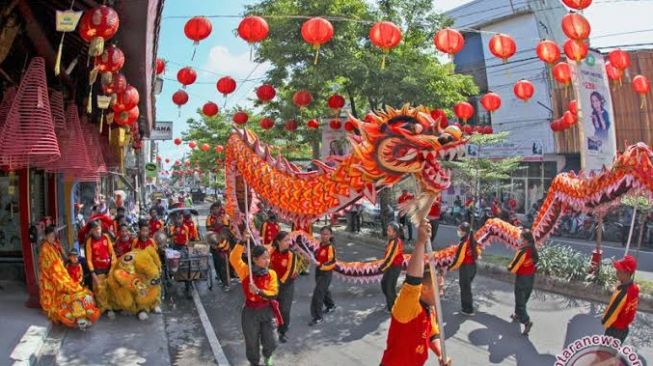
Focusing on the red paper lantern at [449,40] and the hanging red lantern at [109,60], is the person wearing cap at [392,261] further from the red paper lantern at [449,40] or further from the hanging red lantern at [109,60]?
the hanging red lantern at [109,60]

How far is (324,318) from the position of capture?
852 cm

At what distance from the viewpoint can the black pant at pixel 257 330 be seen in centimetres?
Answer: 566

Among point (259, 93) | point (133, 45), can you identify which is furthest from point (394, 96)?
point (133, 45)

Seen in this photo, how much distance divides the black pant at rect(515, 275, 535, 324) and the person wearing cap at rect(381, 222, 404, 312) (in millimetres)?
1824

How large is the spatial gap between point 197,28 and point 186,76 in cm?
229

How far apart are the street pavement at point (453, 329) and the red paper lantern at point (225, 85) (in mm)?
4116

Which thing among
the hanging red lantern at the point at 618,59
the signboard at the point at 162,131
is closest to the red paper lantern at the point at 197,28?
the hanging red lantern at the point at 618,59

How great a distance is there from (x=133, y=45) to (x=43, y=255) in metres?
3.14

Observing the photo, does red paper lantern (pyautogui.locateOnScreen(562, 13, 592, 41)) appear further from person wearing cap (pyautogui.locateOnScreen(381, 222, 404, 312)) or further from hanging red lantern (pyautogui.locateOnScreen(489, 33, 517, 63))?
person wearing cap (pyautogui.locateOnScreen(381, 222, 404, 312))

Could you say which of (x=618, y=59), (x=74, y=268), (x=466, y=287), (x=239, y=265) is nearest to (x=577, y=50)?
(x=618, y=59)

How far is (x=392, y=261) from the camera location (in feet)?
27.6

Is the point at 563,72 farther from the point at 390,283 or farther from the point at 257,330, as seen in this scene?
the point at 257,330

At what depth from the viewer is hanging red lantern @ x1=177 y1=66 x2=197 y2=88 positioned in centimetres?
1048

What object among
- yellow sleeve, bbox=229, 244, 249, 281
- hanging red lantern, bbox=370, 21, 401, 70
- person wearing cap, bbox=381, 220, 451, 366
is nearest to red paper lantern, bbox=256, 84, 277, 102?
hanging red lantern, bbox=370, 21, 401, 70
